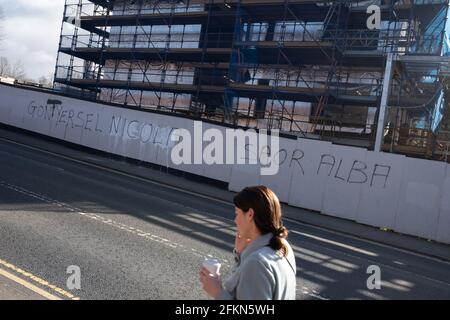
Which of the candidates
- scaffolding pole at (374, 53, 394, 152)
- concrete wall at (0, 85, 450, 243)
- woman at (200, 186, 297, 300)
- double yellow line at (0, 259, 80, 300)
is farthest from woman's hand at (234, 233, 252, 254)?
scaffolding pole at (374, 53, 394, 152)

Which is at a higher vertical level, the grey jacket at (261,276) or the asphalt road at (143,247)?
the grey jacket at (261,276)

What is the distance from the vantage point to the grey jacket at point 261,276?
2381 millimetres

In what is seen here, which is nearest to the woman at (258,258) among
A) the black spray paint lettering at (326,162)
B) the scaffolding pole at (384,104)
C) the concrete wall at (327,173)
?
the concrete wall at (327,173)

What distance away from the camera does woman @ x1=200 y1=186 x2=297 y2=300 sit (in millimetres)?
2393

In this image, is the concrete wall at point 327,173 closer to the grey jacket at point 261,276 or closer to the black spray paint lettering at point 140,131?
the black spray paint lettering at point 140,131

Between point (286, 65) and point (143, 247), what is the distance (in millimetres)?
23126

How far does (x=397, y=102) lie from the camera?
71.8 ft

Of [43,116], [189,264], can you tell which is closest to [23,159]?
[43,116]

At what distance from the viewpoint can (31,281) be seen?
5406 millimetres

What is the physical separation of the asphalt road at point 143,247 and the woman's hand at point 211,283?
2893 millimetres

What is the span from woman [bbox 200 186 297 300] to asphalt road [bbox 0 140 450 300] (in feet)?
10.1

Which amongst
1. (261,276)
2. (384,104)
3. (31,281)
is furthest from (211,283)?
(384,104)

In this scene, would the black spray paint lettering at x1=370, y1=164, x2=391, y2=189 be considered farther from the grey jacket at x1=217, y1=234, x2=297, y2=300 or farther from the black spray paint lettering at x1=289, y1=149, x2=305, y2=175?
the grey jacket at x1=217, y1=234, x2=297, y2=300

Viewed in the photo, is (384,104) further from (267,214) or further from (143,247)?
(267,214)
